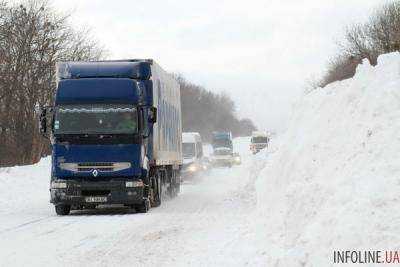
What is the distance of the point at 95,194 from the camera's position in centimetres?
1784

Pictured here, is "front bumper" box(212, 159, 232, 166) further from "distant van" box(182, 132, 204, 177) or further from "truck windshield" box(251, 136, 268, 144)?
"distant van" box(182, 132, 204, 177)

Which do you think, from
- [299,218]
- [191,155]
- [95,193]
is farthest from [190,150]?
[299,218]

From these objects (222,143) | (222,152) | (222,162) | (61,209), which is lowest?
(222,162)

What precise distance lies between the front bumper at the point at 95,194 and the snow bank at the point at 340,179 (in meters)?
4.16

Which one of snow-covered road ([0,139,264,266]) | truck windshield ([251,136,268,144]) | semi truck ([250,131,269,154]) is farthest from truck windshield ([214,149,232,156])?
snow-covered road ([0,139,264,266])

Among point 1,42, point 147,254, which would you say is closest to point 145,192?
point 147,254

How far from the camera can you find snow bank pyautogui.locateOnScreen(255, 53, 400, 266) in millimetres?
7457

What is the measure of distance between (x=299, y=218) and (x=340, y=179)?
83 centimetres

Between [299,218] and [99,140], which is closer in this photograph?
[299,218]

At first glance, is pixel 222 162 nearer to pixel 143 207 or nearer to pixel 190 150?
pixel 190 150

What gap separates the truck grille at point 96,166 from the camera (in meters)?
17.6

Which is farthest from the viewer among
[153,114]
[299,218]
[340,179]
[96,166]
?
[153,114]

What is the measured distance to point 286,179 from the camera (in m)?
13.3

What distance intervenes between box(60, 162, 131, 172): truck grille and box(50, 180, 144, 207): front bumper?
0.34 metres
